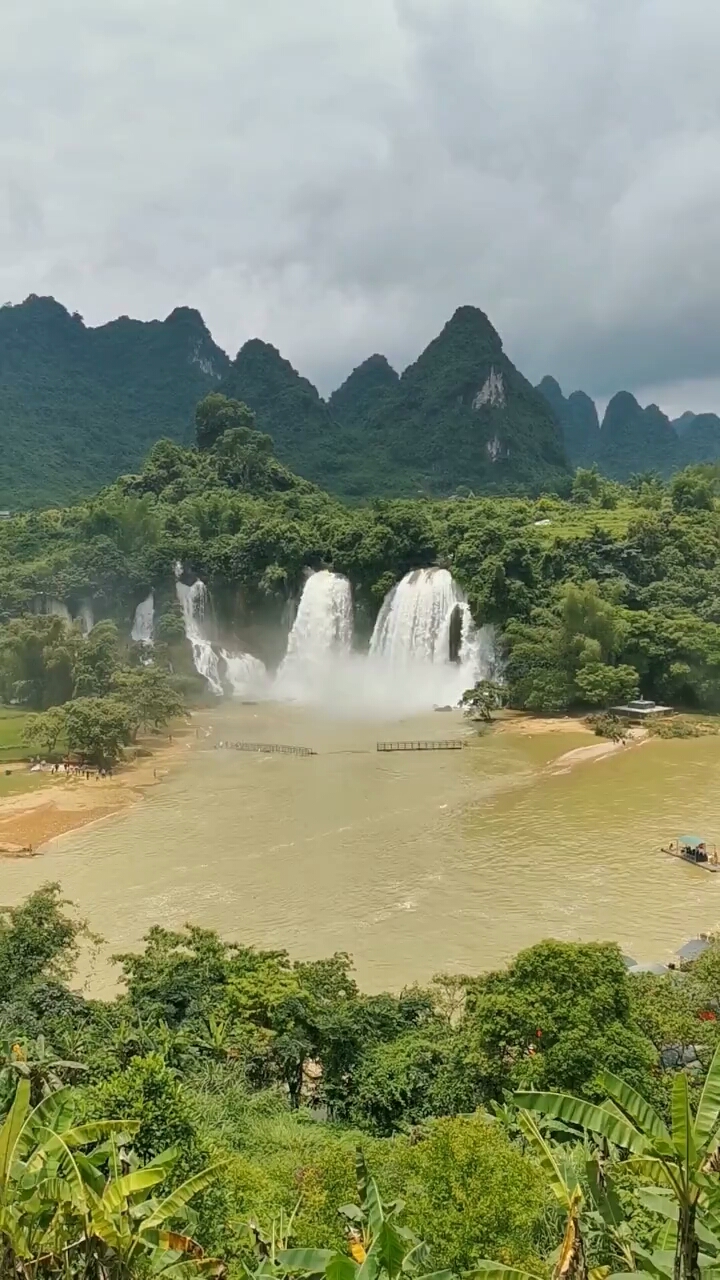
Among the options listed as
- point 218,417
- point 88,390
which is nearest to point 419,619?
point 218,417

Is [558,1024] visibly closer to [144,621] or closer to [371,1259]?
[371,1259]

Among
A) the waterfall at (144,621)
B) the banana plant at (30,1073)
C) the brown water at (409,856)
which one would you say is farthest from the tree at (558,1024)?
the waterfall at (144,621)

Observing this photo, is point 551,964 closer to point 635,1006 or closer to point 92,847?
point 635,1006

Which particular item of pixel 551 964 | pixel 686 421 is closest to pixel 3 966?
pixel 551 964

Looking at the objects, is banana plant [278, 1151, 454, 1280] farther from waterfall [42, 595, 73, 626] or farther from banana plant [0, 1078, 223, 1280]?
waterfall [42, 595, 73, 626]

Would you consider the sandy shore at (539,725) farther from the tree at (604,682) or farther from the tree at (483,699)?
the tree at (604,682)
